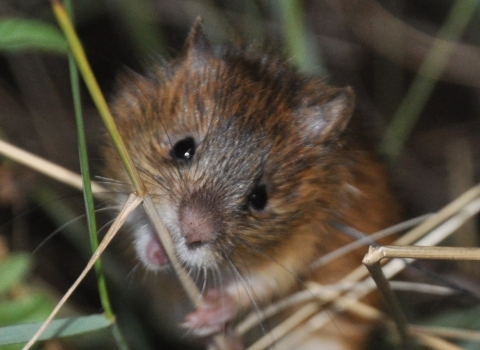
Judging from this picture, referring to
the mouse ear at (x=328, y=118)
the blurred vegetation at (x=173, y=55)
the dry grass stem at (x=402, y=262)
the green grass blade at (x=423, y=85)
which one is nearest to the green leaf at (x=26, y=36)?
the blurred vegetation at (x=173, y=55)

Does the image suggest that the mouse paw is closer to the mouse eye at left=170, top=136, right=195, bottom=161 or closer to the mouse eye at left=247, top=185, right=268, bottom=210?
the mouse eye at left=247, top=185, right=268, bottom=210

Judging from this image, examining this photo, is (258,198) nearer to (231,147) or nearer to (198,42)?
(231,147)

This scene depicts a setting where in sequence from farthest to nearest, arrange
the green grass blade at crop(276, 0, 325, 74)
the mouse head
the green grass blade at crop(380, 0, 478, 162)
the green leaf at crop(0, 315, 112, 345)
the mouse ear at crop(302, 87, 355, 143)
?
the green grass blade at crop(380, 0, 478, 162) < the green grass blade at crop(276, 0, 325, 74) < the mouse ear at crop(302, 87, 355, 143) < the mouse head < the green leaf at crop(0, 315, 112, 345)

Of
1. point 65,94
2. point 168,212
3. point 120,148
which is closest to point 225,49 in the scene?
point 168,212

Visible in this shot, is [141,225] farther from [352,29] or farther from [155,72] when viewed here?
[352,29]

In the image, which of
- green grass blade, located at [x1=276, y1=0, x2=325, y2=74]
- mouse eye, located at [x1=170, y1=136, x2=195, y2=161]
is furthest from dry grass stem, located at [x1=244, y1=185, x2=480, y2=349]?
green grass blade, located at [x1=276, y1=0, x2=325, y2=74]

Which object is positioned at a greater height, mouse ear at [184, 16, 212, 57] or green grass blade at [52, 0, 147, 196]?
mouse ear at [184, 16, 212, 57]

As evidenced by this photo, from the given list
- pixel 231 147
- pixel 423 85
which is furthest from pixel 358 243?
pixel 423 85
